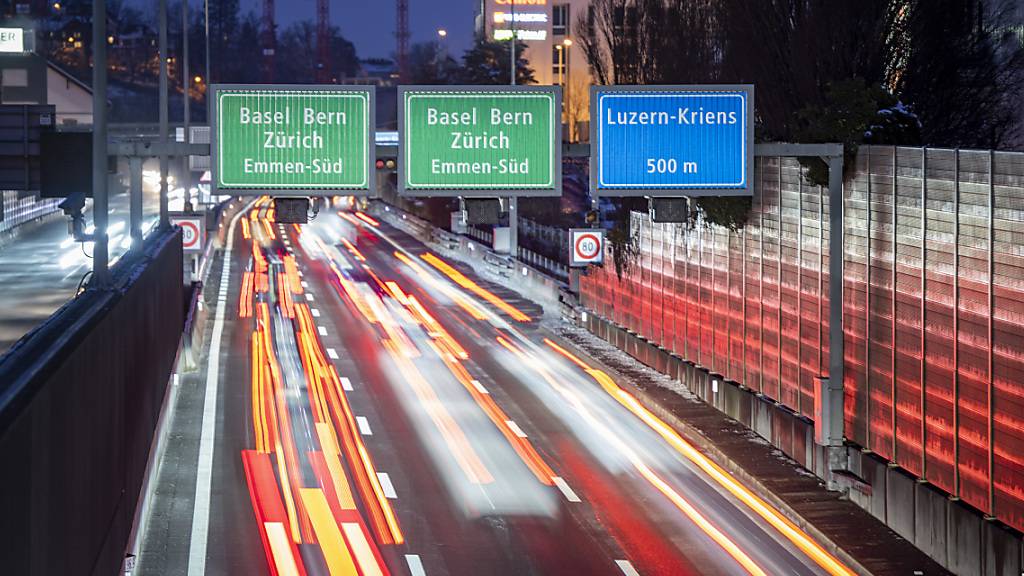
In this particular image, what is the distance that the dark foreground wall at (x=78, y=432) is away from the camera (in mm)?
10336

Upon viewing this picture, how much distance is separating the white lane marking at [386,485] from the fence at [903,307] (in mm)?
8186

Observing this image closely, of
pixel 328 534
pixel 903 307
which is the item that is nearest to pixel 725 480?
pixel 903 307

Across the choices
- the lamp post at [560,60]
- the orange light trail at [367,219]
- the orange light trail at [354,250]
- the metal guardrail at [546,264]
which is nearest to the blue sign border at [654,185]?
the metal guardrail at [546,264]

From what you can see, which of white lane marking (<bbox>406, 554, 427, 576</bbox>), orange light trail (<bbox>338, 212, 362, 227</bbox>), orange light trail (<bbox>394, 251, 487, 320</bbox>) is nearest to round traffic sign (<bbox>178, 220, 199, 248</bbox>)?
orange light trail (<bbox>394, 251, 487, 320</bbox>)

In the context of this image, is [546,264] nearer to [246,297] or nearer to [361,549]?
[246,297]

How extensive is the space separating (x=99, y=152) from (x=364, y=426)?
1201 centimetres

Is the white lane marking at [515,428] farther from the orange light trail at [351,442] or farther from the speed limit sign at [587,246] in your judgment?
the speed limit sign at [587,246]

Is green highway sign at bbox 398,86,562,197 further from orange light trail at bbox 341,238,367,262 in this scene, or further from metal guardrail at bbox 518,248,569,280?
orange light trail at bbox 341,238,367,262

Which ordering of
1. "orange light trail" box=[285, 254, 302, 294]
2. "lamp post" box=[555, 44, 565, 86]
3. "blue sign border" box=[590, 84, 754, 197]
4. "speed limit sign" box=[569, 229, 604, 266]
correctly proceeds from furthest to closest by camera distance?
"lamp post" box=[555, 44, 565, 86]
"orange light trail" box=[285, 254, 302, 294]
"speed limit sign" box=[569, 229, 604, 266]
"blue sign border" box=[590, 84, 754, 197]

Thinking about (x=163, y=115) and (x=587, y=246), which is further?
(x=163, y=115)

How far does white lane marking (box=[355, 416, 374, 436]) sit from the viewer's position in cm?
3262

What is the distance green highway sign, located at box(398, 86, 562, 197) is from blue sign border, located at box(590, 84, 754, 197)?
71 cm

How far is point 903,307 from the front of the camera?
2477 cm

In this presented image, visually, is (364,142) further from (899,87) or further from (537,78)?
(537,78)
